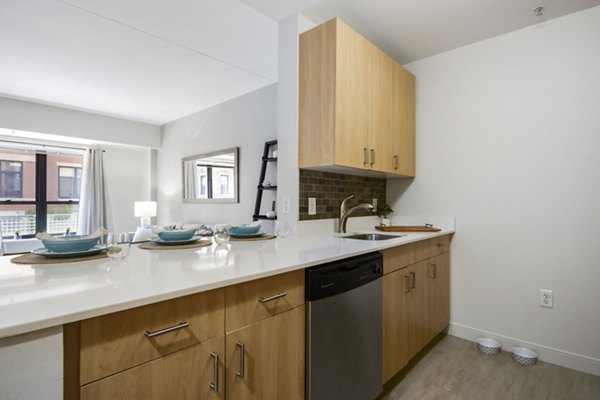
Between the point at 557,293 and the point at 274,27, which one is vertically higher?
the point at 274,27

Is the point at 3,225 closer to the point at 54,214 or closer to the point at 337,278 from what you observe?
the point at 54,214

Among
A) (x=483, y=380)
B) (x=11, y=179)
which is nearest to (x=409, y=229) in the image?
(x=483, y=380)

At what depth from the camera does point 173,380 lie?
0.85 m

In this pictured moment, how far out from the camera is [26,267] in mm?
1075

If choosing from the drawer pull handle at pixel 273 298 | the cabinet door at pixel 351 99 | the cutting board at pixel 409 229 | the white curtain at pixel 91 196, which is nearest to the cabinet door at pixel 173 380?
the drawer pull handle at pixel 273 298

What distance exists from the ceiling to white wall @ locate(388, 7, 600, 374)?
25 cm

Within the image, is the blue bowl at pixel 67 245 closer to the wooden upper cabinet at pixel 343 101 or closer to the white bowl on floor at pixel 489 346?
the wooden upper cabinet at pixel 343 101

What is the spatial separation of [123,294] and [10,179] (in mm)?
5584

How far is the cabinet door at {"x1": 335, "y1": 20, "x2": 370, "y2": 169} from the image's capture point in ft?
6.31

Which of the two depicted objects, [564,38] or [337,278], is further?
[564,38]

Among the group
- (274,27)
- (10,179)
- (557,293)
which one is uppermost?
(274,27)

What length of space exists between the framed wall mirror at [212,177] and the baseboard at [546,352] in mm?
2877

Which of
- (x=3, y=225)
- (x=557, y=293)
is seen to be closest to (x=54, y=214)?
(x=3, y=225)

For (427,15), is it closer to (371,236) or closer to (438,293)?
(371,236)
